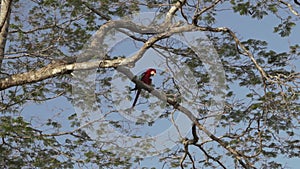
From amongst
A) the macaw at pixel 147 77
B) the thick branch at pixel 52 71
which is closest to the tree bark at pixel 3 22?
the thick branch at pixel 52 71

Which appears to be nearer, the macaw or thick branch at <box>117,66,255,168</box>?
thick branch at <box>117,66,255,168</box>

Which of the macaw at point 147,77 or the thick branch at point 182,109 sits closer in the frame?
the thick branch at point 182,109

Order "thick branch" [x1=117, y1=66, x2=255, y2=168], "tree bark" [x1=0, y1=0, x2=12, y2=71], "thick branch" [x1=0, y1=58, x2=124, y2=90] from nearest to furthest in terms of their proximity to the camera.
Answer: "thick branch" [x1=117, y1=66, x2=255, y2=168]
"thick branch" [x1=0, y1=58, x2=124, y2=90]
"tree bark" [x1=0, y1=0, x2=12, y2=71]

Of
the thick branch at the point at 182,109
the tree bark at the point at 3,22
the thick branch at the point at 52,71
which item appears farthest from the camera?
the tree bark at the point at 3,22

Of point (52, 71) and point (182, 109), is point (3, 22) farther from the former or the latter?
point (182, 109)

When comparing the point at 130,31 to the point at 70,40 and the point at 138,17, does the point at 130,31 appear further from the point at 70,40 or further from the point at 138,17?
the point at 70,40

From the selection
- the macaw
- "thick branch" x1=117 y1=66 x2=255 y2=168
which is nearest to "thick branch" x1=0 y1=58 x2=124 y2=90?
"thick branch" x1=117 y1=66 x2=255 y2=168

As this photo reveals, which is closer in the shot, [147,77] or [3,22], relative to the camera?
[147,77]

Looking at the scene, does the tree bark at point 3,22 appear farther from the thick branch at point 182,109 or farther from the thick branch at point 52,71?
the thick branch at point 182,109

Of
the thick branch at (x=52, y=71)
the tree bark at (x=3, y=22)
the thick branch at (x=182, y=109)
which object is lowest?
the thick branch at (x=182, y=109)

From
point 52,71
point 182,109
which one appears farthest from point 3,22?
point 182,109

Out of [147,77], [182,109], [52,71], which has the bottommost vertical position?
[182,109]

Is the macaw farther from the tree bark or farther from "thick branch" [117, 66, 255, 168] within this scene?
the tree bark

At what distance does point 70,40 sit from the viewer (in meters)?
6.60
